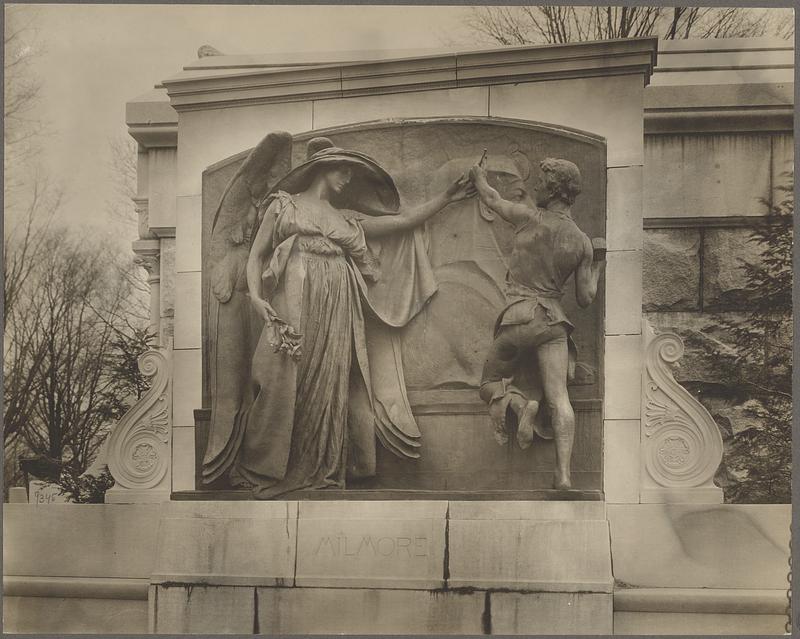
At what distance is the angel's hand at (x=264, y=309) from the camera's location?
398 inches

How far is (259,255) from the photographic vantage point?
404 inches

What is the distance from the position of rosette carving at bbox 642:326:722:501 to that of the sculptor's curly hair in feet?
3.45

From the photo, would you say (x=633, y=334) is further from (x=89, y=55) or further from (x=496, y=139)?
(x=89, y=55)

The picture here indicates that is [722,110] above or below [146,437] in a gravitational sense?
above

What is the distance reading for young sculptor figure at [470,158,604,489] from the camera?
388 inches

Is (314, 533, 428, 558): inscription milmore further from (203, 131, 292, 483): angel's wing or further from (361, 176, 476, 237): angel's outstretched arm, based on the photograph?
(361, 176, 476, 237): angel's outstretched arm

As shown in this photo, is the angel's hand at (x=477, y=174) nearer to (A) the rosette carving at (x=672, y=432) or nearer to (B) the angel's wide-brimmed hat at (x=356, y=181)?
(B) the angel's wide-brimmed hat at (x=356, y=181)

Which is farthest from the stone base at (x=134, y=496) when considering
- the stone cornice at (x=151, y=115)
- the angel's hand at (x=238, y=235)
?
the stone cornice at (x=151, y=115)

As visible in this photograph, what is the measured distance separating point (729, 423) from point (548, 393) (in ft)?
4.36

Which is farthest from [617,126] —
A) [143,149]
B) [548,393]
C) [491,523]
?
[143,149]

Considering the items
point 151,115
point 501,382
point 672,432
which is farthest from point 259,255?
point 672,432

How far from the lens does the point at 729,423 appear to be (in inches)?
406

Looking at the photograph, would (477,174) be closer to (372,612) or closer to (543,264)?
(543,264)

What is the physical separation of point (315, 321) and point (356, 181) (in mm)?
970
